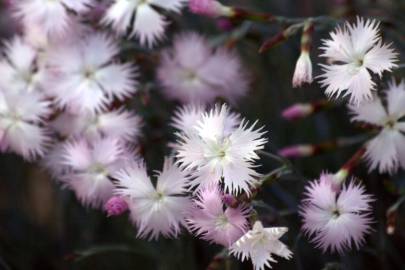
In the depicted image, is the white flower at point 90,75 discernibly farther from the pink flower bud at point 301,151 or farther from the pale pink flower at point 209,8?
the pink flower bud at point 301,151

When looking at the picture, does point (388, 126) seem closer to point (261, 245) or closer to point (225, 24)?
A: point (261, 245)

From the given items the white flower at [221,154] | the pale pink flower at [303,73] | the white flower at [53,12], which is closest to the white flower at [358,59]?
the pale pink flower at [303,73]

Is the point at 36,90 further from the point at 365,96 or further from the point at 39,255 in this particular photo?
the point at 365,96

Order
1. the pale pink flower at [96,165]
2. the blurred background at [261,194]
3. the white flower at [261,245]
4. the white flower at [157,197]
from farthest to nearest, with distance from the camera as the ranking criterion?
the blurred background at [261,194] < the pale pink flower at [96,165] < the white flower at [157,197] < the white flower at [261,245]

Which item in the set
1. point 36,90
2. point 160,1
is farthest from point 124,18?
point 36,90

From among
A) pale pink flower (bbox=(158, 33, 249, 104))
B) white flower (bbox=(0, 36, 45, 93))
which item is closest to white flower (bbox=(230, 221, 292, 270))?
pale pink flower (bbox=(158, 33, 249, 104))

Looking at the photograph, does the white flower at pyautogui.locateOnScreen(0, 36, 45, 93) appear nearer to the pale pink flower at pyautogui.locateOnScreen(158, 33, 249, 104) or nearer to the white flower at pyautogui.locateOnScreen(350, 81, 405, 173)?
the pale pink flower at pyautogui.locateOnScreen(158, 33, 249, 104)
